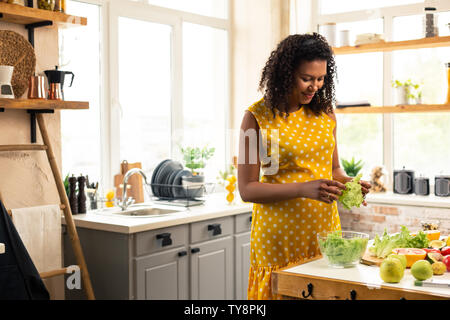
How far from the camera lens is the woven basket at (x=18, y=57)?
2982 millimetres

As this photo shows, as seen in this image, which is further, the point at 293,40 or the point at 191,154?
the point at 191,154

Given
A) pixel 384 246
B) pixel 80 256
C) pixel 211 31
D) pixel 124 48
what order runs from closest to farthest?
pixel 384 246, pixel 80 256, pixel 124 48, pixel 211 31

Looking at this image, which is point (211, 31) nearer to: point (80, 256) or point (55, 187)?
point (55, 187)

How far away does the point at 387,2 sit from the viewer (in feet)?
15.0

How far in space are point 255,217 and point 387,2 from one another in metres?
2.88

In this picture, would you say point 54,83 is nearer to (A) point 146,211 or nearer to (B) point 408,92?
(A) point 146,211

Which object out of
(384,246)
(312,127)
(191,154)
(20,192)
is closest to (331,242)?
(384,246)

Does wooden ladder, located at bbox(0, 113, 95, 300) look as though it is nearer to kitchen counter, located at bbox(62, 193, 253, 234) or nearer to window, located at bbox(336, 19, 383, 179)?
kitchen counter, located at bbox(62, 193, 253, 234)

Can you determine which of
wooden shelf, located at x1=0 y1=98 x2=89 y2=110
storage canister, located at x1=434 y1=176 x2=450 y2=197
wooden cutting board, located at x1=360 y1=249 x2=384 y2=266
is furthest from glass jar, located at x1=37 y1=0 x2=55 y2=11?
storage canister, located at x1=434 y1=176 x2=450 y2=197

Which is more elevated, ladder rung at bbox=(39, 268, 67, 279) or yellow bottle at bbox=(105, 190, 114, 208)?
yellow bottle at bbox=(105, 190, 114, 208)

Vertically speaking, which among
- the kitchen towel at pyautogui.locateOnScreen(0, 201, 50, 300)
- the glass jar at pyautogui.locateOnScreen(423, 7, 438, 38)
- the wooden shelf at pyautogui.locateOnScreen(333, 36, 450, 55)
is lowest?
the kitchen towel at pyautogui.locateOnScreen(0, 201, 50, 300)

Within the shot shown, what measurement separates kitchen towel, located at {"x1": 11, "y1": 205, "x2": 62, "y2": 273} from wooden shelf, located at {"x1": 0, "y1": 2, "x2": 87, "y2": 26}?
1.00m

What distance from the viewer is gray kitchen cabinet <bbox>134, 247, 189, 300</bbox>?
3.11 m

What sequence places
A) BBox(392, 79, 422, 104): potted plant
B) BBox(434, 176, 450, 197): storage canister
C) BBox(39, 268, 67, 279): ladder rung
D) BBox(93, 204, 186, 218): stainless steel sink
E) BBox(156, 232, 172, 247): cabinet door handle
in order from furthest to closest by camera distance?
BBox(392, 79, 422, 104): potted plant
BBox(434, 176, 450, 197): storage canister
BBox(93, 204, 186, 218): stainless steel sink
BBox(156, 232, 172, 247): cabinet door handle
BBox(39, 268, 67, 279): ladder rung
